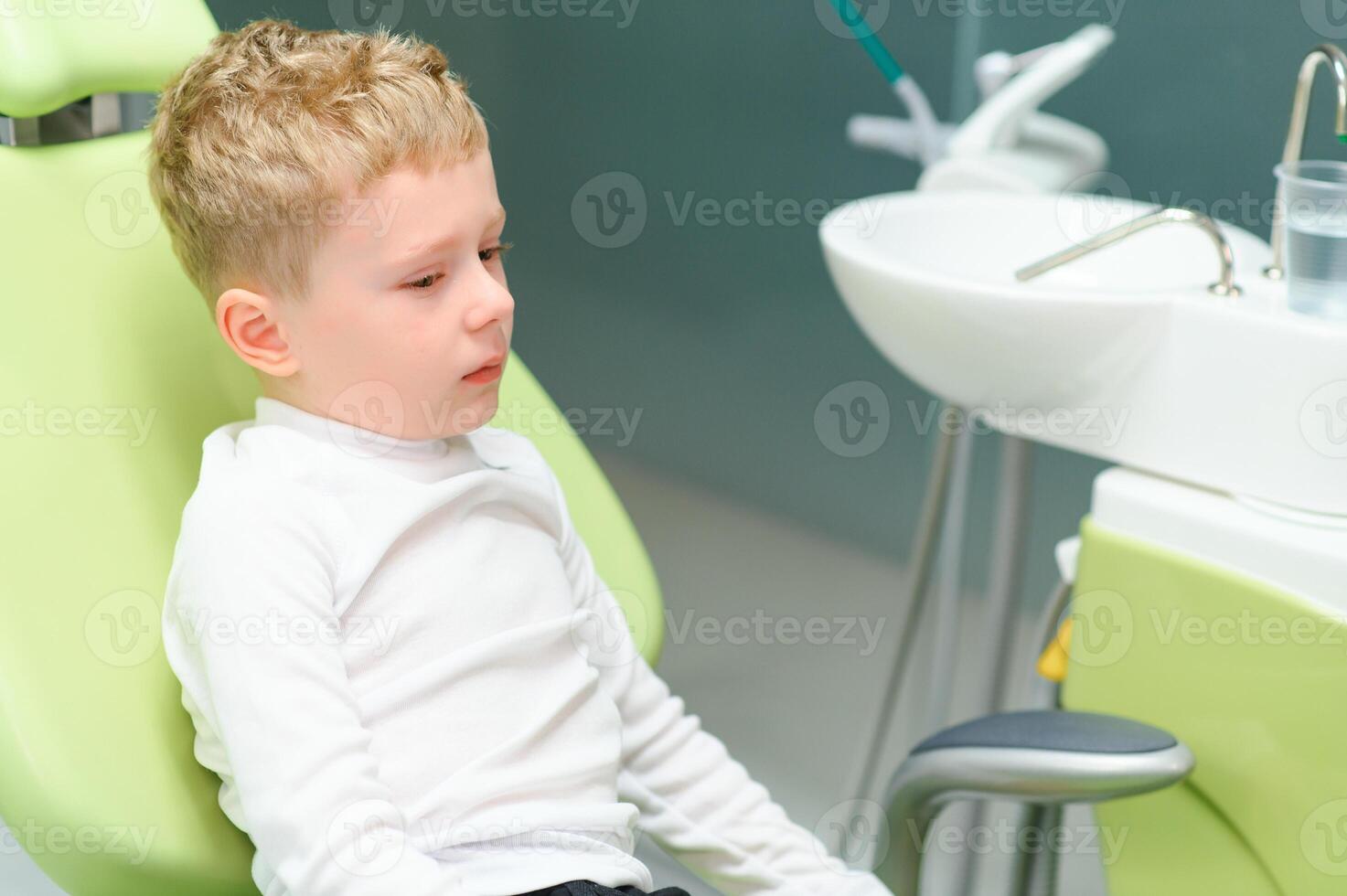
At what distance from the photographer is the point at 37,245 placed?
859mm

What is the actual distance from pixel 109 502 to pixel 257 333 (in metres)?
0.14

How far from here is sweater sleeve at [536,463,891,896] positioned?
0.93 m

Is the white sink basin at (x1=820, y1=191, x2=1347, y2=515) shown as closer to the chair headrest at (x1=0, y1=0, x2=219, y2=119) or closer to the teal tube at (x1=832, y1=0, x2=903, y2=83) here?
the teal tube at (x1=832, y1=0, x2=903, y2=83)

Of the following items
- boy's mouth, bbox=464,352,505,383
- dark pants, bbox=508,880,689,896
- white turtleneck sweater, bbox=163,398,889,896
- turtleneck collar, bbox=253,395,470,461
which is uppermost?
boy's mouth, bbox=464,352,505,383

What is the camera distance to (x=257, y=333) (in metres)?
0.81

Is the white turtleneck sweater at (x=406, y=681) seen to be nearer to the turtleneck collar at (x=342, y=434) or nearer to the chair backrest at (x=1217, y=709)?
the turtleneck collar at (x=342, y=434)

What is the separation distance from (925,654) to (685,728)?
49.0 inches

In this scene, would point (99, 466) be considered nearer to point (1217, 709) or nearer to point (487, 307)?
point (487, 307)

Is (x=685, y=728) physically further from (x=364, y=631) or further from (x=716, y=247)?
(x=716, y=247)

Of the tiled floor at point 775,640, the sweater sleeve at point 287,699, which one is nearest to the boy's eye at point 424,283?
the sweater sleeve at point 287,699

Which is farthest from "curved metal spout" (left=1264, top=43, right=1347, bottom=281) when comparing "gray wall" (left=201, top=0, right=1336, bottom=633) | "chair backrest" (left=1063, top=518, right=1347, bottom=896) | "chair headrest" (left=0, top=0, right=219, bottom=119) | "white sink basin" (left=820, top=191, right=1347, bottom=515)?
"chair headrest" (left=0, top=0, right=219, bottom=119)

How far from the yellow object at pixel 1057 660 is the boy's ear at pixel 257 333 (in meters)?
0.64

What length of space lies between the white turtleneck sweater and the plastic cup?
539mm

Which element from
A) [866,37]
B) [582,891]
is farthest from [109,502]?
[866,37]
